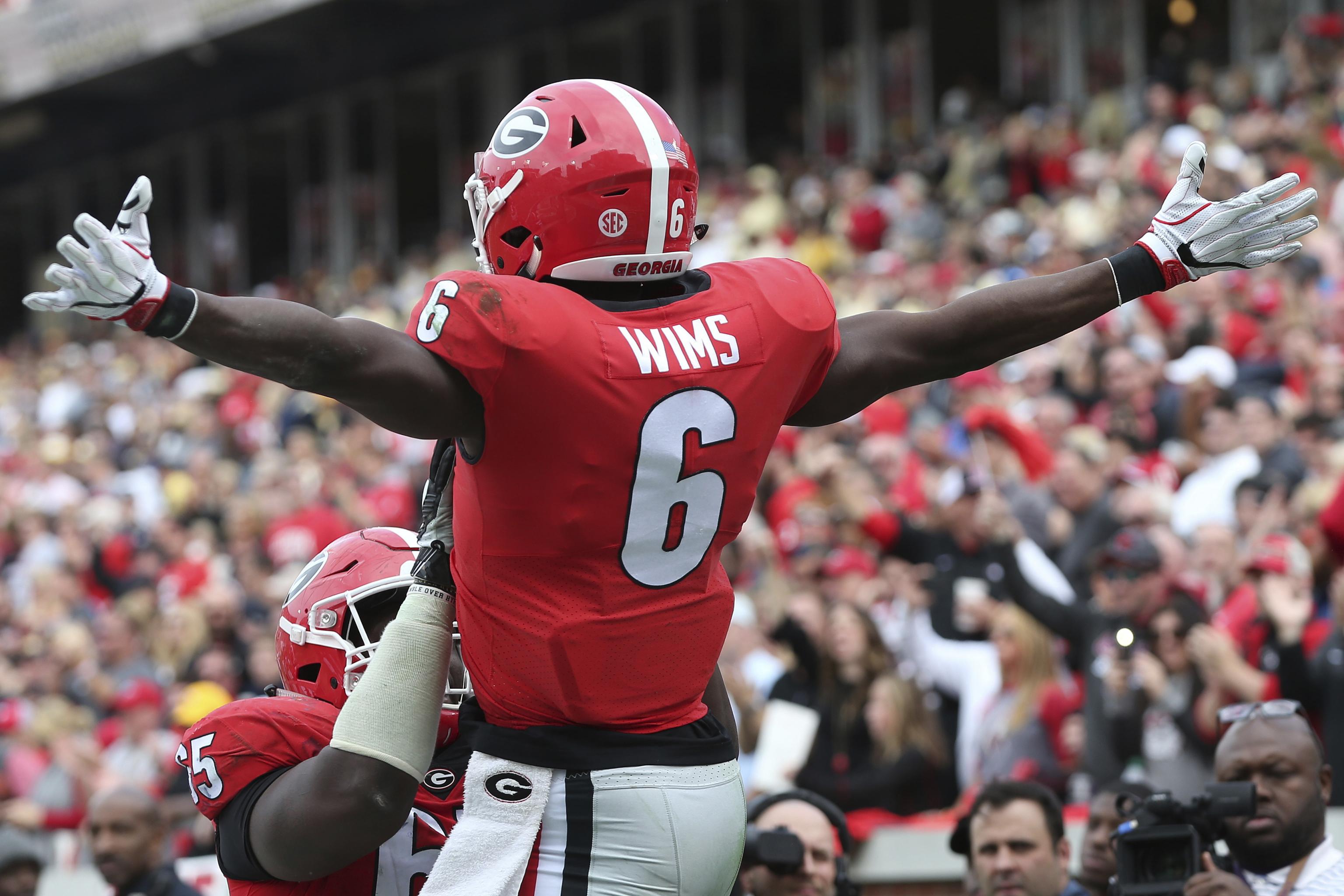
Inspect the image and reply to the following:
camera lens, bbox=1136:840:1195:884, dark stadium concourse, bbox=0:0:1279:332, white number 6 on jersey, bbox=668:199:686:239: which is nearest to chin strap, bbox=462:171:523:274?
white number 6 on jersey, bbox=668:199:686:239

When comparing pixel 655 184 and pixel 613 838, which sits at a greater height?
pixel 655 184

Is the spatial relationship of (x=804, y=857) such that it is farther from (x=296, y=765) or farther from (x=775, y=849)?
(x=296, y=765)

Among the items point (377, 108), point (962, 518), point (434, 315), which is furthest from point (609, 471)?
point (377, 108)

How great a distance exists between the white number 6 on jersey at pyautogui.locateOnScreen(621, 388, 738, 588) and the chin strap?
408 mm

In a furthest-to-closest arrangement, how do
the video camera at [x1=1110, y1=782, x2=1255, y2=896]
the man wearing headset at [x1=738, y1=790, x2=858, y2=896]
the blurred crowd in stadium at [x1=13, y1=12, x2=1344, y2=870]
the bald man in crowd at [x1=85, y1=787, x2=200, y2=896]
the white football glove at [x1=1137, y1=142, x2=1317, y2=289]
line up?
the blurred crowd in stadium at [x1=13, y1=12, x2=1344, y2=870] < the bald man in crowd at [x1=85, y1=787, x2=200, y2=896] < the man wearing headset at [x1=738, y1=790, x2=858, y2=896] < the video camera at [x1=1110, y1=782, x2=1255, y2=896] < the white football glove at [x1=1137, y1=142, x2=1317, y2=289]

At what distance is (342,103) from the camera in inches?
951

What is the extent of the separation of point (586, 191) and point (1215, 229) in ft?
3.76

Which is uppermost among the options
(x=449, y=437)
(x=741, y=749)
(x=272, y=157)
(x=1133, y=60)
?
(x=272, y=157)

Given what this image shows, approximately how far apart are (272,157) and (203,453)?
11.3m

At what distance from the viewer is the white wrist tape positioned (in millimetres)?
2980

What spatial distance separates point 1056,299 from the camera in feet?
10.4

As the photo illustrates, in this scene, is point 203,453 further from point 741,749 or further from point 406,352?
point 406,352

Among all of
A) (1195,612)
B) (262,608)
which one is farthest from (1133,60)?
(1195,612)

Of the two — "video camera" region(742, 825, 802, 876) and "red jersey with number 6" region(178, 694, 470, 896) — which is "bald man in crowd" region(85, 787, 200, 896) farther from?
"red jersey with number 6" region(178, 694, 470, 896)
